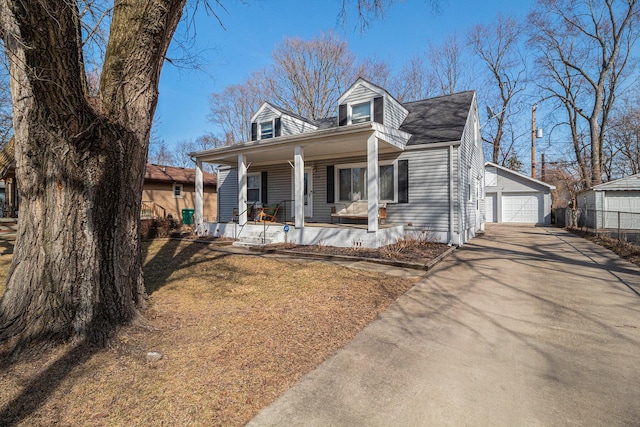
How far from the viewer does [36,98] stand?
2793 millimetres

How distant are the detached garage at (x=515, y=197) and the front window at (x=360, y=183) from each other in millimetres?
13454

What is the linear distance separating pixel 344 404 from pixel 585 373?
2.16m

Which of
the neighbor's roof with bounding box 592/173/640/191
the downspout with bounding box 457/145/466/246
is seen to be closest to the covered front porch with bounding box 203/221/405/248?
the downspout with bounding box 457/145/466/246

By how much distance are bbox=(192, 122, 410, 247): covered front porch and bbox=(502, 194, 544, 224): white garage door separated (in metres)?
14.5

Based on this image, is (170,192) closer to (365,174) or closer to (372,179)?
(365,174)

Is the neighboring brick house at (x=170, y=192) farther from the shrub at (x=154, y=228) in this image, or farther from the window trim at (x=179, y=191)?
the shrub at (x=154, y=228)

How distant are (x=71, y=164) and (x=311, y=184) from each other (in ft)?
32.0

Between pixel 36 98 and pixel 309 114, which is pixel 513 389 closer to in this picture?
pixel 36 98

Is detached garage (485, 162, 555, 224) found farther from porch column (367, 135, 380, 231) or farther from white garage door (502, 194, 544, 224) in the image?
porch column (367, 135, 380, 231)

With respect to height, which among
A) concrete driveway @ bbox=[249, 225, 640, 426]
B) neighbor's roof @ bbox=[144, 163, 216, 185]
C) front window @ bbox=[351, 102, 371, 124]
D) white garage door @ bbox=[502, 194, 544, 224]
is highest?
front window @ bbox=[351, 102, 371, 124]

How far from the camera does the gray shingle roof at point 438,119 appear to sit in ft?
34.4

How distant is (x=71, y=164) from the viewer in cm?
304

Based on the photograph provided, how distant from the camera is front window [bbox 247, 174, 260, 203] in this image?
46.8 feet

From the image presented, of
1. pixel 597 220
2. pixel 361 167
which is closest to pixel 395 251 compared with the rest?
pixel 361 167
